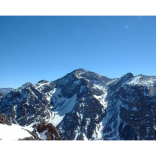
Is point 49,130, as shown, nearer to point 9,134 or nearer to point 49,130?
point 49,130

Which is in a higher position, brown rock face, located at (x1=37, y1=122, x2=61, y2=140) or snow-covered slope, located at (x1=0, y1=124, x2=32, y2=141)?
snow-covered slope, located at (x1=0, y1=124, x2=32, y2=141)

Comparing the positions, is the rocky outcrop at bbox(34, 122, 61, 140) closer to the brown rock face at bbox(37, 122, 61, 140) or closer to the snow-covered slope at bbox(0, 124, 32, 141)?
the brown rock face at bbox(37, 122, 61, 140)

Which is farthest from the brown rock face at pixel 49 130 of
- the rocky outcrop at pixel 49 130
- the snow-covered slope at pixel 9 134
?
the snow-covered slope at pixel 9 134

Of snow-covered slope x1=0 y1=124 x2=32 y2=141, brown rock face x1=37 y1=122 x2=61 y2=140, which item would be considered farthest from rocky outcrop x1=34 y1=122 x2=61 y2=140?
snow-covered slope x1=0 y1=124 x2=32 y2=141

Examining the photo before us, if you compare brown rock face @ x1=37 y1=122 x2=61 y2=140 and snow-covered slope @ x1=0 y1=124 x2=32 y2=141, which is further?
brown rock face @ x1=37 y1=122 x2=61 y2=140

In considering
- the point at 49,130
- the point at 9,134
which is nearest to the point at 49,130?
the point at 49,130

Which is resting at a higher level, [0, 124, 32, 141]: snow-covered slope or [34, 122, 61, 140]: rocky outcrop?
[0, 124, 32, 141]: snow-covered slope

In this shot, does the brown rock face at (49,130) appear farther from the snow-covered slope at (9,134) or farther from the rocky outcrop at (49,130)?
the snow-covered slope at (9,134)
